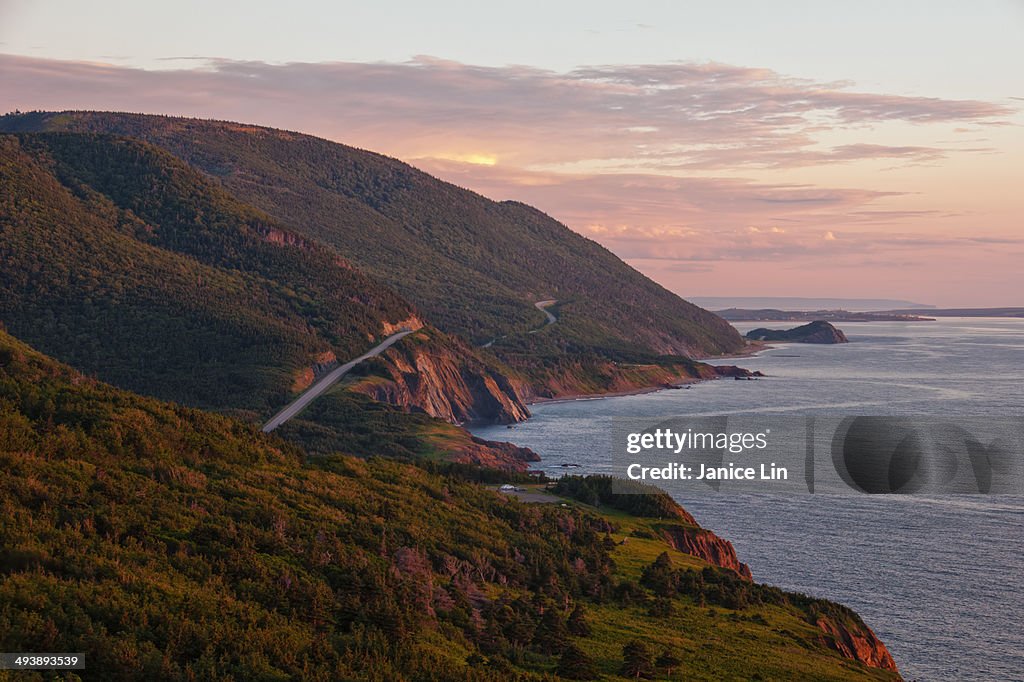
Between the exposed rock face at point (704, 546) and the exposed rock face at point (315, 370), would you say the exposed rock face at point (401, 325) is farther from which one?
the exposed rock face at point (704, 546)

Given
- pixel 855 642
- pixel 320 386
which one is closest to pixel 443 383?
pixel 320 386

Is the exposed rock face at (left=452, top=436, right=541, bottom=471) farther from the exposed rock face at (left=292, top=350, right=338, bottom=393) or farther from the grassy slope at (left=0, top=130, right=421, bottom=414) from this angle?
the exposed rock face at (left=292, top=350, right=338, bottom=393)

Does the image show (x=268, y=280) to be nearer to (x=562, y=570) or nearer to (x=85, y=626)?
(x=562, y=570)

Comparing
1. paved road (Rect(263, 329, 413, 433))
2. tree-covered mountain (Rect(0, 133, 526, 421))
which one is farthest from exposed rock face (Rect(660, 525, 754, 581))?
tree-covered mountain (Rect(0, 133, 526, 421))

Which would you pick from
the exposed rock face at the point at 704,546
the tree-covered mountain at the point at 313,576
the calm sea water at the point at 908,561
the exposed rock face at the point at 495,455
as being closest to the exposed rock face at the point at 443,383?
the exposed rock face at the point at 495,455

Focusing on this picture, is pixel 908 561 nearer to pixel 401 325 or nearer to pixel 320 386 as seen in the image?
pixel 320 386
